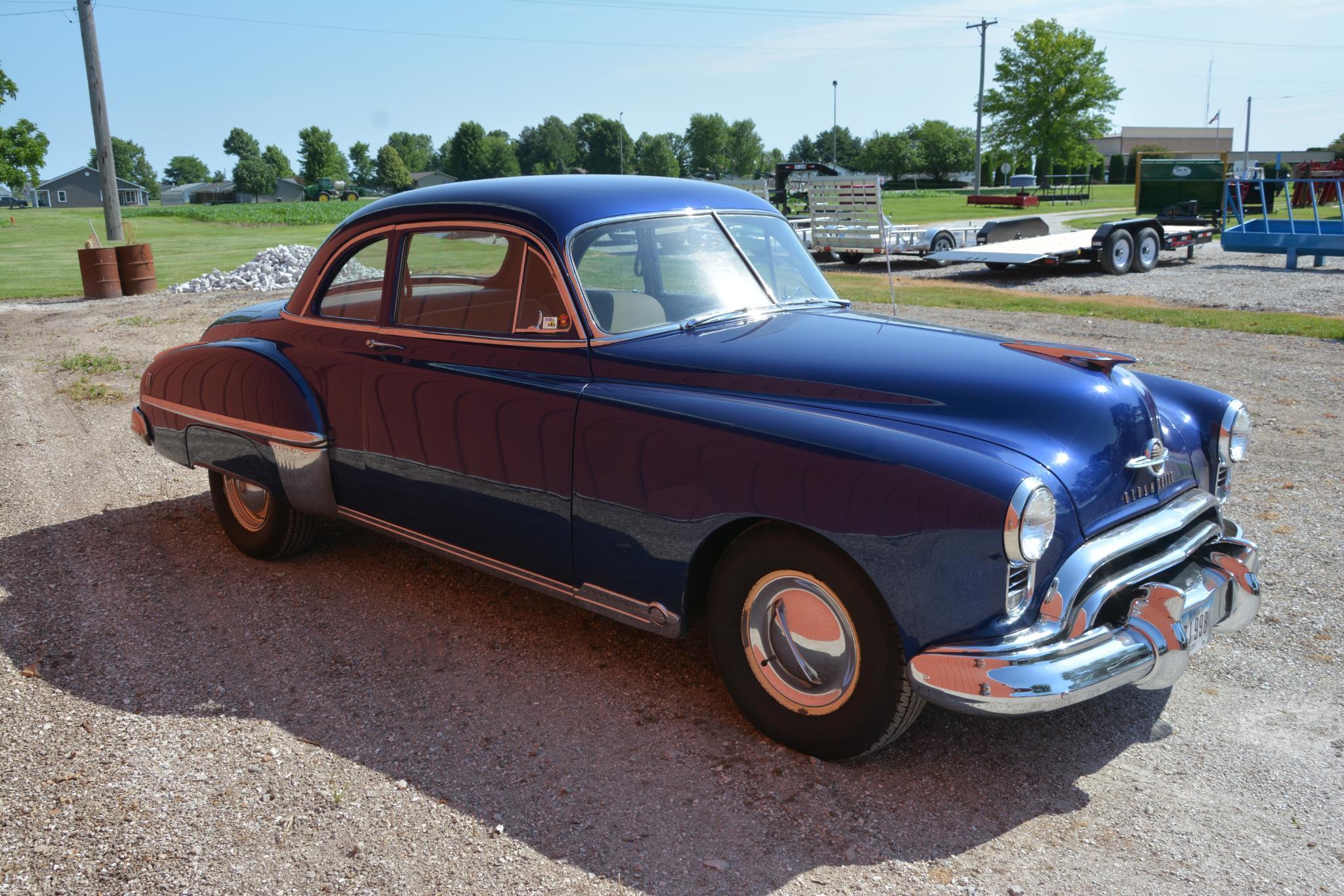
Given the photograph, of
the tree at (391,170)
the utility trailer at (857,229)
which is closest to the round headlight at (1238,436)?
the utility trailer at (857,229)

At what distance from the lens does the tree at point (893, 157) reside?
102 metres

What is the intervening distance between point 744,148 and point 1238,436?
154952 millimetres

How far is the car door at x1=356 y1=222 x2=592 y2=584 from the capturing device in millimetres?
3693

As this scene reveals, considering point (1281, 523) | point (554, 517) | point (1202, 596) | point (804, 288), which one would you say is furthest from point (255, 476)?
point (1281, 523)

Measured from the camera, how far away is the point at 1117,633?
2.92 meters

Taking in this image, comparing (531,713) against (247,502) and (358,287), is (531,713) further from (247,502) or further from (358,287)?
(247,502)

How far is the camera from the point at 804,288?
4340 mm

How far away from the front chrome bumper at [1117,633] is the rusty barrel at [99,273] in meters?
18.3

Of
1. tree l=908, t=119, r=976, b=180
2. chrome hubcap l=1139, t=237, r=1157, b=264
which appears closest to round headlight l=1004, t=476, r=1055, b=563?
chrome hubcap l=1139, t=237, r=1157, b=264

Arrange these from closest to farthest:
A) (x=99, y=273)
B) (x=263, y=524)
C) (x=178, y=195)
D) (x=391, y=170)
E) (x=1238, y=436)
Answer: (x=1238, y=436) < (x=263, y=524) < (x=99, y=273) < (x=391, y=170) < (x=178, y=195)

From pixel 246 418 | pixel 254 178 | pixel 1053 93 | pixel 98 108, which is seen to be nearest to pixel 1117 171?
pixel 1053 93

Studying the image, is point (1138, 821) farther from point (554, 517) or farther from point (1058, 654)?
point (554, 517)

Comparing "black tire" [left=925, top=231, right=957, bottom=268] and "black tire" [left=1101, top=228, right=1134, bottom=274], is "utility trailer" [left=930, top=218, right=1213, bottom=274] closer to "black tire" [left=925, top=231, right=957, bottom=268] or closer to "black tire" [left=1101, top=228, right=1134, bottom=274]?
"black tire" [left=1101, top=228, right=1134, bottom=274]

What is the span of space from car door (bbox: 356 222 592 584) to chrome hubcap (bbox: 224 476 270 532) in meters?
0.87
